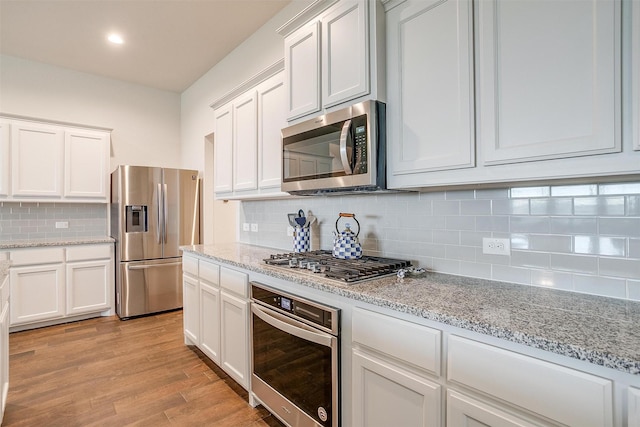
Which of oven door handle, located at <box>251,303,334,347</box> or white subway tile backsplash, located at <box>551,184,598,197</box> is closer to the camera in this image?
white subway tile backsplash, located at <box>551,184,598,197</box>

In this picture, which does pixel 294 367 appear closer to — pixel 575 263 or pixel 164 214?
pixel 575 263

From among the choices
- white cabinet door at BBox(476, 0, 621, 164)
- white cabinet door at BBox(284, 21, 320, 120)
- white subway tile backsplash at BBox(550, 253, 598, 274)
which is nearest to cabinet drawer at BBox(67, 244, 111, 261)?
white cabinet door at BBox(284, 21, 320, 120)

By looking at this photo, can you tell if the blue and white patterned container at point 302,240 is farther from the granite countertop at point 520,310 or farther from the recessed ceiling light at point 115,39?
the recessed ceiling light at point 115,39

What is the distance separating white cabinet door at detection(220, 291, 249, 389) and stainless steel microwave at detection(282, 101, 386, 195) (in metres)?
0.85

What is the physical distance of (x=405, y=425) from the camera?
1213 mm

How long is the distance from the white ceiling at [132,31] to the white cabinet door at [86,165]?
92 cm

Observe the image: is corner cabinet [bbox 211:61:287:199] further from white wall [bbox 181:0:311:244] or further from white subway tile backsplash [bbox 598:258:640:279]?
white subway tile backsplash [bbox 598:258:640:279]

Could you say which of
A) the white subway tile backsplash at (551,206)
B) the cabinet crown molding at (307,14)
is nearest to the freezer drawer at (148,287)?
the cabinet crown molding at (307,14)

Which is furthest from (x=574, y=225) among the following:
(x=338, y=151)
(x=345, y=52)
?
(x=345, y=52)

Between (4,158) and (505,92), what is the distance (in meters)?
4.57

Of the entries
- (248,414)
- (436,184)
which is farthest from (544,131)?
(248,414)

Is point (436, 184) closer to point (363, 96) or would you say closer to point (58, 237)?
point (363, 96)

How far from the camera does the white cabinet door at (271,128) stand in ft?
7.86

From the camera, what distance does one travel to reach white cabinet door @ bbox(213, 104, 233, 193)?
298 cm
